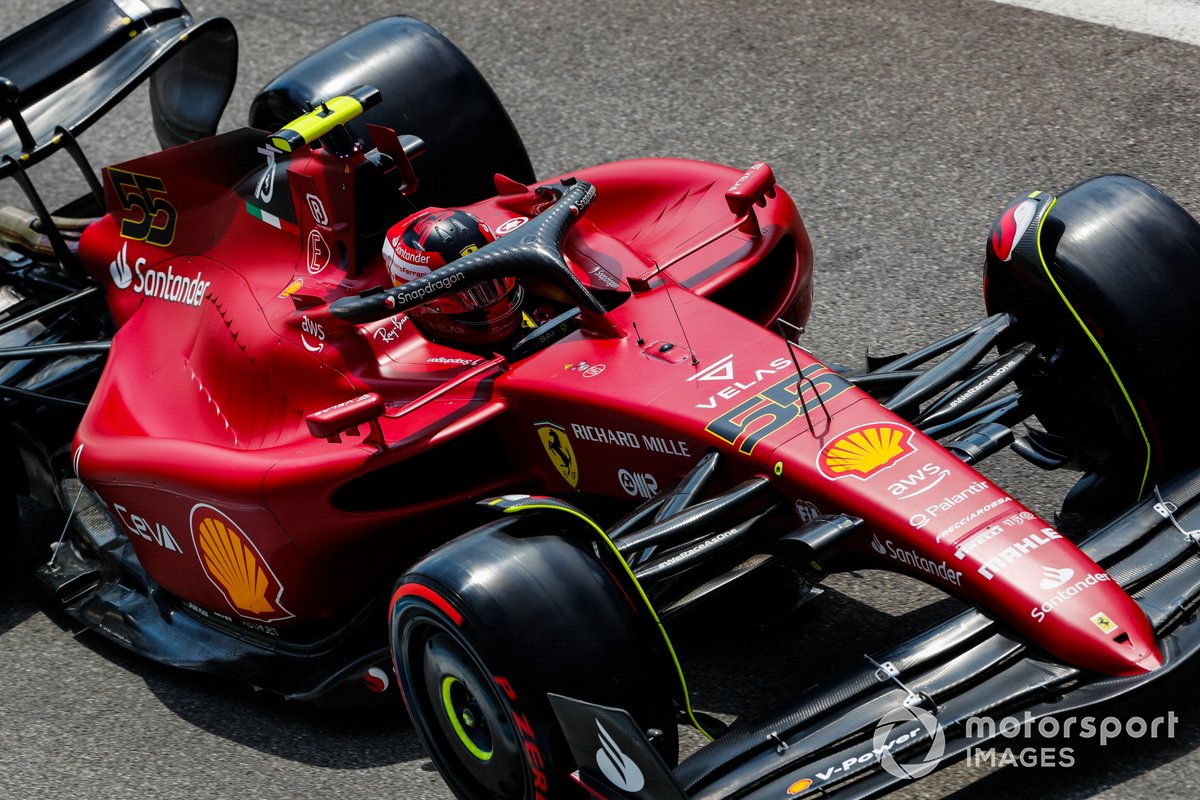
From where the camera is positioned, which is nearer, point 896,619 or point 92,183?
point 896,619

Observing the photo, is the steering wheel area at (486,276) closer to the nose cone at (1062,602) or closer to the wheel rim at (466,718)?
the wheel rim at (466,718)

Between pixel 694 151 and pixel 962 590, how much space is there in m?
4.69

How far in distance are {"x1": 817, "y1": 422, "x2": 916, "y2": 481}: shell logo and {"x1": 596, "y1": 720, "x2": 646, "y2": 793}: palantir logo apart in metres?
0.90

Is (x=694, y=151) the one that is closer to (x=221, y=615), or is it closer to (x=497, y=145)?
(x=497, y=145)

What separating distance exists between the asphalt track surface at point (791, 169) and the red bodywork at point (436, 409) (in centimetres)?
48

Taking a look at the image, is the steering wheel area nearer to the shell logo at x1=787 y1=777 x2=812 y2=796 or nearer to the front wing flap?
the front wing flap

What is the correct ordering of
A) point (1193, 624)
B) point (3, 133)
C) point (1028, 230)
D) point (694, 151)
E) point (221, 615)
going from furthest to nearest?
point (694, 151)
point (3, 133)
point (221, 615)
point (1028, 230)
point (1193, 624)

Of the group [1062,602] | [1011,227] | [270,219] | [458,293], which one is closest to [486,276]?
[458,293]

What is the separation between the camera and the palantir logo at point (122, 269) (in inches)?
221

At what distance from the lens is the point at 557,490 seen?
4496mm

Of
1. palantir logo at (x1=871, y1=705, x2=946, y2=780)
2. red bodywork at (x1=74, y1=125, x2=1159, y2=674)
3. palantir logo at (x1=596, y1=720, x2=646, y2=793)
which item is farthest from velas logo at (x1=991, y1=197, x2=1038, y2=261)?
palantir logo at (x1=596, y1=720, x2=646, y2=793)

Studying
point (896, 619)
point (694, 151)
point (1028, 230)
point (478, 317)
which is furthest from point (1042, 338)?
point (694, 151)

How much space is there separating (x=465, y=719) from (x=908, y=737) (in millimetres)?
1099

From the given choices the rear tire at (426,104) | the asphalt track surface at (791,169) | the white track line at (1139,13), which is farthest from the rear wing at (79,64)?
the white track line at (1139,13)
